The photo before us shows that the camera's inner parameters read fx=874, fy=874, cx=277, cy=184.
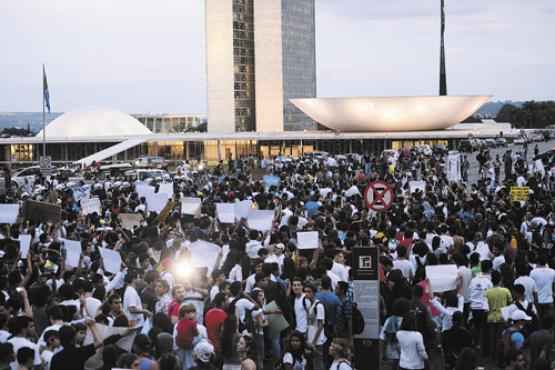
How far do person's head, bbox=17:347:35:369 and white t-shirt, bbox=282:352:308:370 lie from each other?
91.5 inches

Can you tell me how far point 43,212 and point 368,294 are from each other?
27.0ft

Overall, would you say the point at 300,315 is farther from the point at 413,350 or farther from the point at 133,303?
the point at 133,303

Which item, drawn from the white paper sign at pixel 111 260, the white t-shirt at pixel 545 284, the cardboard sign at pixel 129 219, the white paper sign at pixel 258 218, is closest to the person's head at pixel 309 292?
the white paper sign at pixel 111 260

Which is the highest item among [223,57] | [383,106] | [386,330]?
[223,57]

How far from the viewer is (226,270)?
11.4 metres

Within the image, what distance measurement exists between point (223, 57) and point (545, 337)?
75.0 meters

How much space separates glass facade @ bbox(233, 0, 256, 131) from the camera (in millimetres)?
82438

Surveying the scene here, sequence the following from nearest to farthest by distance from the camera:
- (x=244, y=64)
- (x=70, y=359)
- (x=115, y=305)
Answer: (x=70, y=359)
(x=115, y=305)
(x=244, y=64)

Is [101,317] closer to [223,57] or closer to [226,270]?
[226,270]

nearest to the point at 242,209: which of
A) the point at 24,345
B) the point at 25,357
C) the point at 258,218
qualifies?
the point at 258,218

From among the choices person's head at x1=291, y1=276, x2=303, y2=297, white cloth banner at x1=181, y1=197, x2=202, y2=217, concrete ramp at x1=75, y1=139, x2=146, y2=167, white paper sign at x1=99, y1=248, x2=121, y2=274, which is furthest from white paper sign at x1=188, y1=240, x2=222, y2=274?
concrete ramp at x1=75, y1=139, x2=146, y2=167

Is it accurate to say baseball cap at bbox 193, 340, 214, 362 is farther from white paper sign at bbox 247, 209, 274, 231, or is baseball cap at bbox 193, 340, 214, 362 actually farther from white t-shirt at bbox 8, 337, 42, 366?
white paper sign at bbox 247, 209, 274, 231

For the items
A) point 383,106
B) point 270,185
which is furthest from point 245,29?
point 270,185

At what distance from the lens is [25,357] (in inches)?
298
